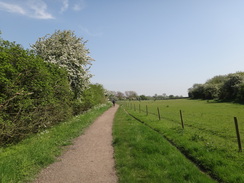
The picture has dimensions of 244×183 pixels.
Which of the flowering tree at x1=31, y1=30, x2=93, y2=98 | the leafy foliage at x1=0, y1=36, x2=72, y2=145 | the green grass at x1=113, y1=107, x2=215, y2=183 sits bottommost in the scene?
the green grass at x1=113, y1=107, x2=215, y2=183

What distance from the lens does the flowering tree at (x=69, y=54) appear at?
55.4ft

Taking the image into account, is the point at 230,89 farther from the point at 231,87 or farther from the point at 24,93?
the point at 24,93

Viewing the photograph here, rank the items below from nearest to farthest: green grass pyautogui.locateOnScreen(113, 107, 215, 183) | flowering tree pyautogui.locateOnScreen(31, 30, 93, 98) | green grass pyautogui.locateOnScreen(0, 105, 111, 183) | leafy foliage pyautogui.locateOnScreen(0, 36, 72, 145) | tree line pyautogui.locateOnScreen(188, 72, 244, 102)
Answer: green grass pyautogui.locateOnScreen(113, 107, 215, 183)
green grass pyautogui.locateOnScreen(0, 105, 111, 183)
leafy foliage pyautogui.locateOnScreen(0, 36, 72, 145)
flowering tree pyautogui.locateOnScreen(31, 30, 93, 98)
tree line pyautogui.locateOnScreen(188, 72, 244, 102)

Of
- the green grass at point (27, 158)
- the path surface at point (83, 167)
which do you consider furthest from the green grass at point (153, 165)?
the green grass at point (27, 158)

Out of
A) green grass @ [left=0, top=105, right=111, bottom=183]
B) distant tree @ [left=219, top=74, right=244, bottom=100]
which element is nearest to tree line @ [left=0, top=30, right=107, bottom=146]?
green grass @ [left=0, top=105, right=111, bottom=183]

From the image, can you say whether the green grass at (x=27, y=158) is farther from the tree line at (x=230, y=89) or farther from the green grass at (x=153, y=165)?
the tree line at (x=230, y=89)

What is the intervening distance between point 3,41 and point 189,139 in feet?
33.8

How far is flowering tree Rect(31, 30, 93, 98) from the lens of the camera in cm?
1689

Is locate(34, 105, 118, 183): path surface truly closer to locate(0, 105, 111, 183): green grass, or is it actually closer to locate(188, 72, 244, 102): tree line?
locate(0, 105, 111, 183): green grass

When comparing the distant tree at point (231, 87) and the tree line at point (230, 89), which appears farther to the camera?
the distant tree at point (231, 87)

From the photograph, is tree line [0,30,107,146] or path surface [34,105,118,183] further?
tree line [0,30,107,146]

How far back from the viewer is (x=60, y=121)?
1430 centimetres

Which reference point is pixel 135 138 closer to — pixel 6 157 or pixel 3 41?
pixel 6 157

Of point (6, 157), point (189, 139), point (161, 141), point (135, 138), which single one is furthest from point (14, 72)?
point (189, 139)
